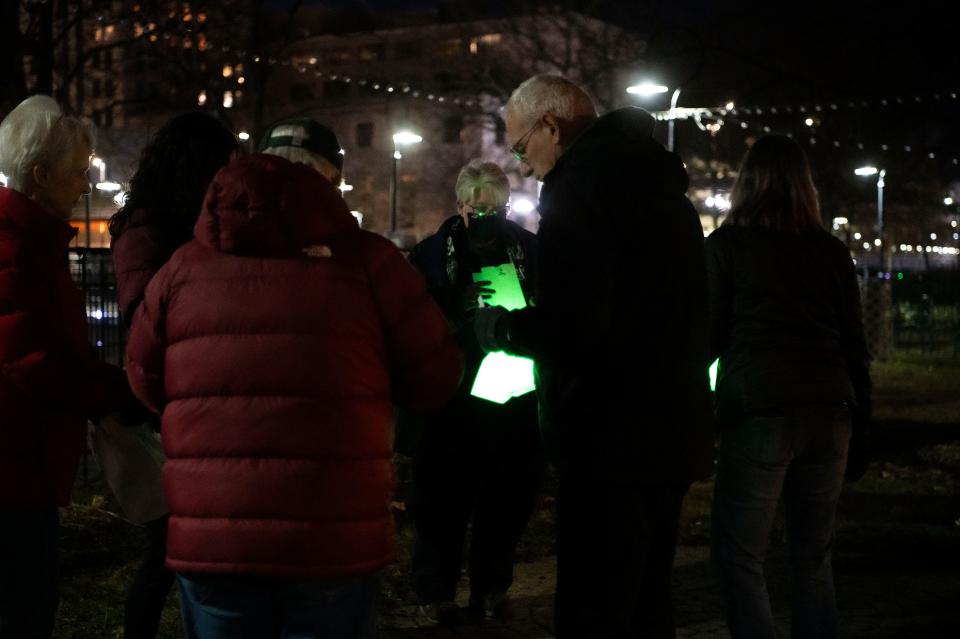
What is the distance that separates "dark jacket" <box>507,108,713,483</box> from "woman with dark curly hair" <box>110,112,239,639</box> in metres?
1.25

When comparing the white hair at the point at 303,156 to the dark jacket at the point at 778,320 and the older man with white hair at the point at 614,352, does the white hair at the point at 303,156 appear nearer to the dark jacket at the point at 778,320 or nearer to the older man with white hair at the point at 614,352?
the older man with white hair at the point at 614,352

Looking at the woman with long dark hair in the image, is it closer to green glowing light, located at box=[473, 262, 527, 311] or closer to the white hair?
green glowing light, located at box=[473, 262, 527, 311]

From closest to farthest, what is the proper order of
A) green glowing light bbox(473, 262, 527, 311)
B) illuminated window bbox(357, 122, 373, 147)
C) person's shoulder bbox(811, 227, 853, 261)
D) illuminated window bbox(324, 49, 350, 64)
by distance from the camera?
person's shoulder bbox(811, 227, 853, 261) < green glowing light bbox(473, 262, 527, 311) < illuminated window bbox(324, 49, 350, 64) < illuminated window bbox(357, 122, 373, 147)

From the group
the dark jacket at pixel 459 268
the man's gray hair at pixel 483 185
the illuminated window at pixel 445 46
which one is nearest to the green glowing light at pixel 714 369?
the dark jacket at pixel 459 268

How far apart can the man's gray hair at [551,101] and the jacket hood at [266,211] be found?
3.62 ft

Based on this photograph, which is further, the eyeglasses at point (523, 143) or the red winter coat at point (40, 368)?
the eyeglasses at point (523, 143)

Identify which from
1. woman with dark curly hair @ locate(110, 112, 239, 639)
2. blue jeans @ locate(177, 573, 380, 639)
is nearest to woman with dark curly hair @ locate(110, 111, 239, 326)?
woman with dark curly hair @ locate(110, 112, 239, 639)

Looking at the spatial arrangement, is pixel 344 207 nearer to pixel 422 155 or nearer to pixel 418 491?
pixel 418 491

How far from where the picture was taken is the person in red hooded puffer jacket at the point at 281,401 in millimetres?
2607

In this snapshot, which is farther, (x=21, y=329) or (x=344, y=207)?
(x=21, y=329)

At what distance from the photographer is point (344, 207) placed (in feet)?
9.06

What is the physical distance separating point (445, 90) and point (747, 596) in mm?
43662

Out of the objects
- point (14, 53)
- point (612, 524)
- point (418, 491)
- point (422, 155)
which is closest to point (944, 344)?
point (14, 53)

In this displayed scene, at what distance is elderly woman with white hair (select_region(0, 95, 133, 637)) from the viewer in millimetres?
3205
